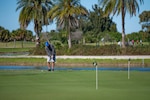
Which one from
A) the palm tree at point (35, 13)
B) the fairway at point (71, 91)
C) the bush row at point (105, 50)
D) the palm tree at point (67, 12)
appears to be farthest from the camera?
the palm tree at point (35, 13)

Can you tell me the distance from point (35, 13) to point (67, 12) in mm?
6774

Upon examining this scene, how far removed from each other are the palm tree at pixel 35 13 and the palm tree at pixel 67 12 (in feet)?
10.1

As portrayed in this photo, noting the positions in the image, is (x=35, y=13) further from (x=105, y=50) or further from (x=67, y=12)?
(x=105, y=50)

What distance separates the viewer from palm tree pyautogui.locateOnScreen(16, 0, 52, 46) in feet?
186

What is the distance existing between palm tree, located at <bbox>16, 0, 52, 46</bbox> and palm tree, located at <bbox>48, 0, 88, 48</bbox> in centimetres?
309

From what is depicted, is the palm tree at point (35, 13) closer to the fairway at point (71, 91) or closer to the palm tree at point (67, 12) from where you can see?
the palm tree at point (67, 12)

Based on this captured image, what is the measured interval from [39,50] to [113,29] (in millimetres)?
77127

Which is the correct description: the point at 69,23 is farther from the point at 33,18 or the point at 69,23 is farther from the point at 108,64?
the point at 108,64

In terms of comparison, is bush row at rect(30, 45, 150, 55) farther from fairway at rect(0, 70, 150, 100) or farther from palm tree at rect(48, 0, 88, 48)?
fairway at rect(0, 70, 150, 100)

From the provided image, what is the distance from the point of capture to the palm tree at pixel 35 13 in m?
56.8

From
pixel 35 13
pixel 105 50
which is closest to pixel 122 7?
pixel 105 50

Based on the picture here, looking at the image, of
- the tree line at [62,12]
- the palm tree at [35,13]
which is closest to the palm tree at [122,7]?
the tree line at [62,12]

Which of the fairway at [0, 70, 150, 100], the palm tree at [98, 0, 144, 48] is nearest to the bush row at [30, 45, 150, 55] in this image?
the palm tree at [98, 0, 144, 48]

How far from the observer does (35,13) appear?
185 ft
